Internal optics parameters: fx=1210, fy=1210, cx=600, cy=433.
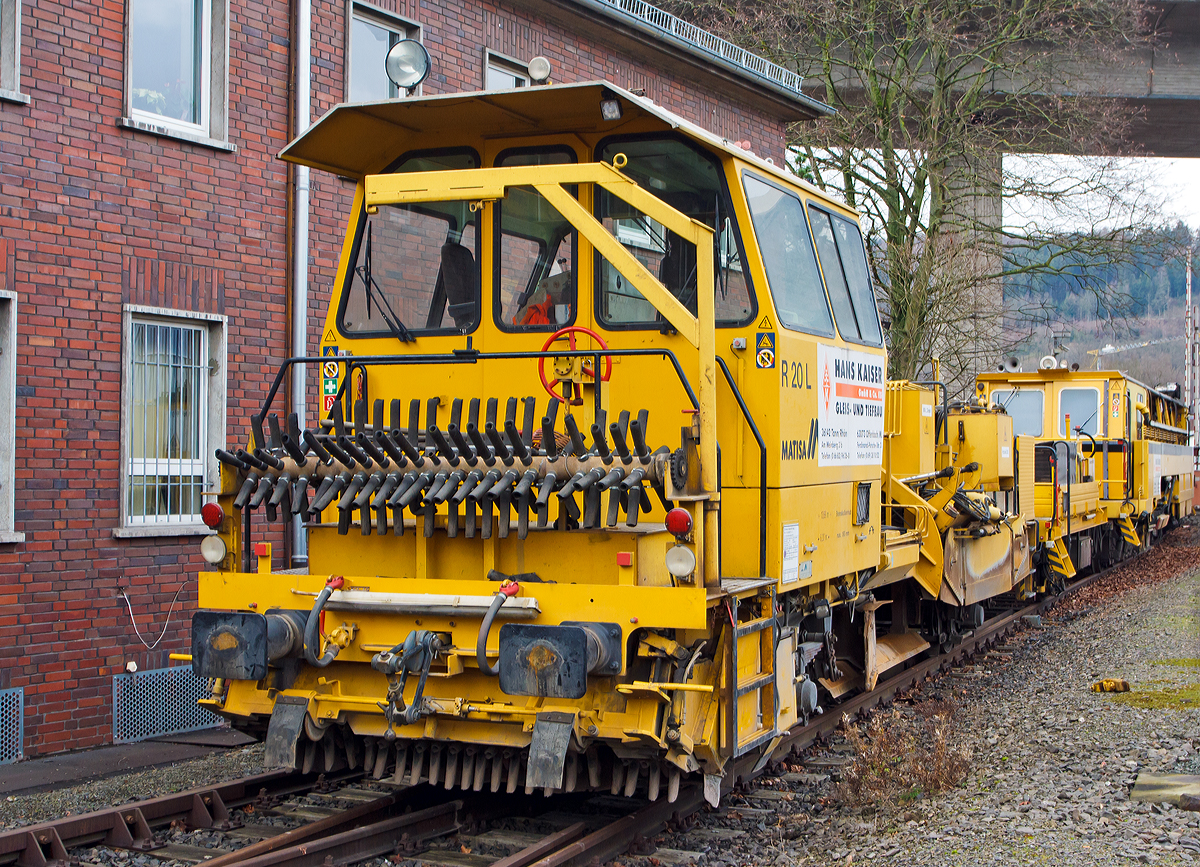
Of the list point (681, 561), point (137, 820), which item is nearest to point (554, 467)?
point (681, 561)

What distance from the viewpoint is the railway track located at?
511cm

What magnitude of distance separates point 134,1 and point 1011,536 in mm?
9433

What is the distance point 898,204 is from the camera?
2111 cm

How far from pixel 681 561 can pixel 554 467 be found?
64 cm

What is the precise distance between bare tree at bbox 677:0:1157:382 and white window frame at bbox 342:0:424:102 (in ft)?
34.4

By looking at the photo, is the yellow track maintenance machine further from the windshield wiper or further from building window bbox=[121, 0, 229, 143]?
building window bbox=[121, 0, 229, 143]

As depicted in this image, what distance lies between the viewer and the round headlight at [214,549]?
5680 mm

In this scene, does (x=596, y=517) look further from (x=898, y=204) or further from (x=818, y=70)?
(x=818, y=70)

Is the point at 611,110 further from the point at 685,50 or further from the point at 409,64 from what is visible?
the point at 685,50

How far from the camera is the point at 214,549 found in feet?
18.7

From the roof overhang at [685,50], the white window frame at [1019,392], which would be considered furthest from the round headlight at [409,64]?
the white window frame at [1019,392]

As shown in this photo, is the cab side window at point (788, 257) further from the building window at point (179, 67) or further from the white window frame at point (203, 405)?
the building window at point (179, 67)

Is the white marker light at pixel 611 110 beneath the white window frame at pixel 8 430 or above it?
above

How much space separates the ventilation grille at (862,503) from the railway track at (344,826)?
1.61m
